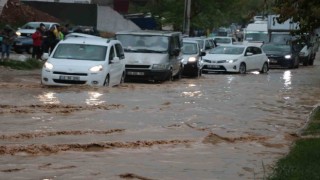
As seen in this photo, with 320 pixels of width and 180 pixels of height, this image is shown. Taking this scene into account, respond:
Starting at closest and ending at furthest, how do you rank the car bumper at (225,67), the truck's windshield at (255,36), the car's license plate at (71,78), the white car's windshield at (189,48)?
the car's license plate at (71,78) → the white car's windshield at (189,48) → the car bumper at (225,67) → the truck's windshield at (255,36)

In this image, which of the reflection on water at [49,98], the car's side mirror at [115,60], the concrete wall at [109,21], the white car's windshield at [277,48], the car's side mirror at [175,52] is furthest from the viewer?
the concrete wall at [109,21]

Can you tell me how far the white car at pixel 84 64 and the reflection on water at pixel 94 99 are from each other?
39.8 inches

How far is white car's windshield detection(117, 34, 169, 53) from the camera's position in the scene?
24672mm

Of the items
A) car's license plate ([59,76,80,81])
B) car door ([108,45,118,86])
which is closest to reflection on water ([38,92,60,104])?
car's license plate ([59,76,80,81])

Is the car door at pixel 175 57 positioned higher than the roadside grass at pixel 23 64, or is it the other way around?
the car door at pixel 175 57

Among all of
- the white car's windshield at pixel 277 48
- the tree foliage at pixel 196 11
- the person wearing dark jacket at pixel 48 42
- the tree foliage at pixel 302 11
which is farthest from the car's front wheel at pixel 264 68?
the tree foliage at pixel 302 11

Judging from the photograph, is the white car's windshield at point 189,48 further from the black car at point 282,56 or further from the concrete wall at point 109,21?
the concrete wall at point 109,21

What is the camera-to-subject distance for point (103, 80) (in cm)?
1992

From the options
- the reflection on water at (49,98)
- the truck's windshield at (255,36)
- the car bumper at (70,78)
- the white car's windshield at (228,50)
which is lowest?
the reflection on water at (49,98)

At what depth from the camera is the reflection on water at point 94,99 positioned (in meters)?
17.1

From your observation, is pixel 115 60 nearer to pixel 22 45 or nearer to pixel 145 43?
pixel 145 43

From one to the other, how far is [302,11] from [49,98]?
24.3 feet

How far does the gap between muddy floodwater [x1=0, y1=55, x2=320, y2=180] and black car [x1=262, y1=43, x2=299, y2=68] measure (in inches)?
726

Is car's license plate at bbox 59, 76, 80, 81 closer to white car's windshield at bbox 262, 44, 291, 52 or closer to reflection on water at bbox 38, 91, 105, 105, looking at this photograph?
reflection on water at bbox 38, 91, 105, 105
